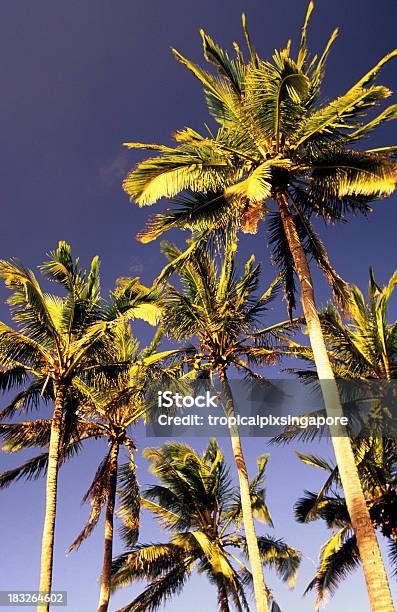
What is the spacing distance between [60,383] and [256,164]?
713 centimetres

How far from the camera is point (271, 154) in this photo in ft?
36.9

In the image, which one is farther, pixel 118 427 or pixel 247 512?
pixel 118 427

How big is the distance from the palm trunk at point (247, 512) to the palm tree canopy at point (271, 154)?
5.04 meters

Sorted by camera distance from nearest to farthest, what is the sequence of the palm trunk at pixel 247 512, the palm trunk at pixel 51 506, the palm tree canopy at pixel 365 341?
the palm trunk at pixel 51 506, the palm trunk at pixel 247 512, the palm tree canopy at pixel 365 341

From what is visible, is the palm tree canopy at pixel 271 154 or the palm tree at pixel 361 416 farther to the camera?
the palm tree at pixel 361 416

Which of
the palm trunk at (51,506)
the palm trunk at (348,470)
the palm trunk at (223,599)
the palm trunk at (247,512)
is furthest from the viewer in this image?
the palm trunk at (223,599)

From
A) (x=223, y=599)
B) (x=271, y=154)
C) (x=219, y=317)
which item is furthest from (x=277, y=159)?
(x=223, y=599)

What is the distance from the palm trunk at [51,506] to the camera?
1033cm

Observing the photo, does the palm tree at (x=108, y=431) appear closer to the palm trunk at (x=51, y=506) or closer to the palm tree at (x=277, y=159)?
the palm trunk at (x=51, y=506)

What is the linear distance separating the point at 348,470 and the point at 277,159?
247 inches

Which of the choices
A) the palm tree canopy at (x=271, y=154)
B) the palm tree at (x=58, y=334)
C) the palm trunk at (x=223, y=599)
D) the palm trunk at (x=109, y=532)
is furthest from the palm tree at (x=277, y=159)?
the palm trunk at (x=223, y=599)

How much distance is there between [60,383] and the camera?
41.7 feet

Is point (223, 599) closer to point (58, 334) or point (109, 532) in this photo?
point (109, 532)

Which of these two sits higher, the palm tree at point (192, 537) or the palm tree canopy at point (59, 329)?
the palm tree canopy at point (59, 329)
